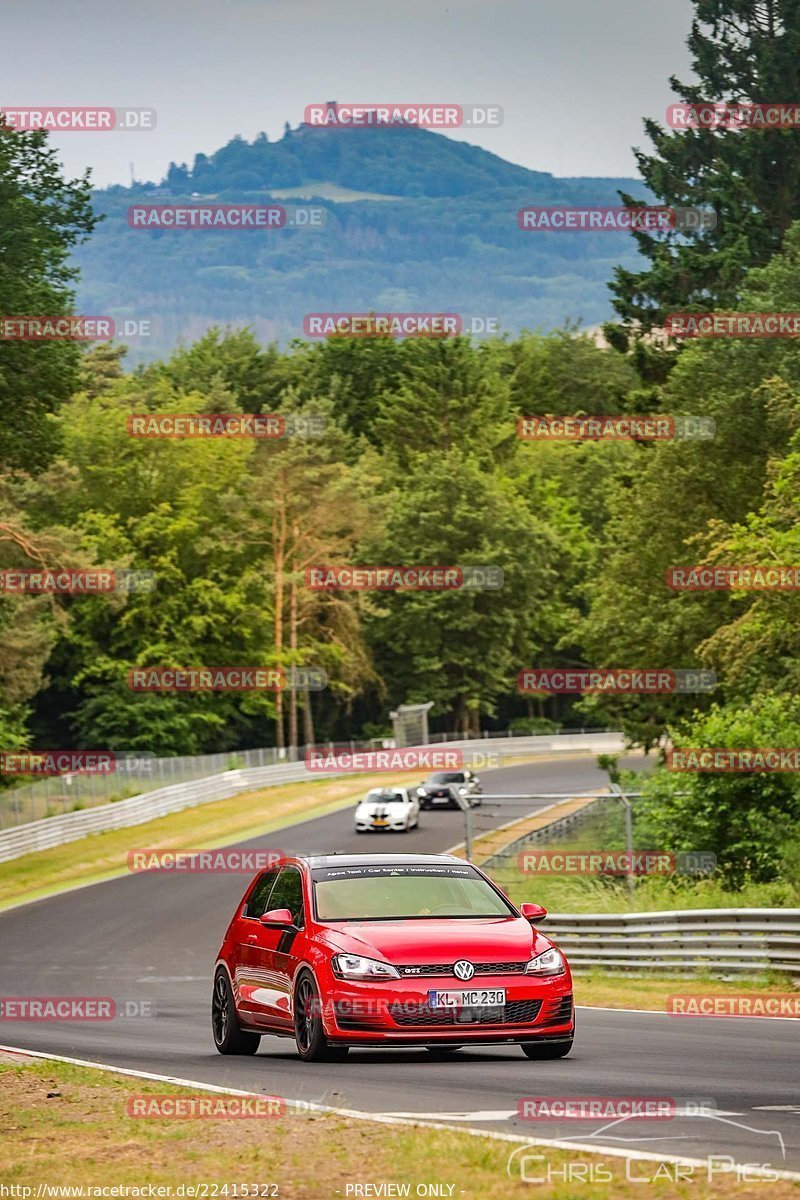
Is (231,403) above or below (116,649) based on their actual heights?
above

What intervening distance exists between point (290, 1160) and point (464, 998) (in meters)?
3.78

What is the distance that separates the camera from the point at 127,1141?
9172mm

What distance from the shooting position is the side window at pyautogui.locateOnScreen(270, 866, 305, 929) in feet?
43.5

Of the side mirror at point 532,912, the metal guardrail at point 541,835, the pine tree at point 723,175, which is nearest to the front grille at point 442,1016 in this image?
the side mirror at point 532,912

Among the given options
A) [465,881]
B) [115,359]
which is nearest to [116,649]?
[115,359]

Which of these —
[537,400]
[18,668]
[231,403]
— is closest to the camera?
[18,668]

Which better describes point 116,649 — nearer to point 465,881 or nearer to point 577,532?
point 577,532

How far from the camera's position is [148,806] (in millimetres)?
62406

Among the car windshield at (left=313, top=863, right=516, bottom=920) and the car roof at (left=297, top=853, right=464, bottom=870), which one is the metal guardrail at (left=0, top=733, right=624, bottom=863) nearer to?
the car roof at (left=297, top=853, right=464, bottom=870)

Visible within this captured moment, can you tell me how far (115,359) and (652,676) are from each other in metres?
82.6

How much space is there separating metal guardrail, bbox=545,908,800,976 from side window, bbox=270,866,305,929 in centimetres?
804

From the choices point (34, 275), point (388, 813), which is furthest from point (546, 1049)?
point (388, 813)

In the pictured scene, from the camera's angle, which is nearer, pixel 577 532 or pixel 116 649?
pixel 116 649

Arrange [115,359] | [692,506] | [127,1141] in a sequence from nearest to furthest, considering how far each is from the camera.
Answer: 1. [127,1141]
2. [692,506]
3. [115,359]
